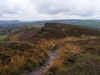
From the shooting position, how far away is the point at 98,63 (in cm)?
1070

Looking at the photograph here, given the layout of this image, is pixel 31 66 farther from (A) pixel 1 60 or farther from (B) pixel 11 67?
(A) pixel 1 60

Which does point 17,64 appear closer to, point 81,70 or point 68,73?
point 68,73

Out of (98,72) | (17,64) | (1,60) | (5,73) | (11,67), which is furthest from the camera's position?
(1,60)

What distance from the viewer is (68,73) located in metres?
9.23

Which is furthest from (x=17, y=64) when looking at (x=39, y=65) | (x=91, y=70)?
(x=91, y=70)

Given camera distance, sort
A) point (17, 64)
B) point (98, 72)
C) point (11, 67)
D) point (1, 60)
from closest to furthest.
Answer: point (98, 72) → point (11, 67) → point (17, 64) → point (1, 60)

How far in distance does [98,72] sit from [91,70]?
57 cm

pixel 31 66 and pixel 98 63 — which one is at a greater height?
pixel 98 63

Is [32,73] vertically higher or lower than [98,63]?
lower

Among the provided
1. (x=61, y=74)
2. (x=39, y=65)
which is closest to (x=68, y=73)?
(x=61, y=74)

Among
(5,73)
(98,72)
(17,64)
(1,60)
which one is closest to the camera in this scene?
(98,72)

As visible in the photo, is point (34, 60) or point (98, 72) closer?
point (98, 72)

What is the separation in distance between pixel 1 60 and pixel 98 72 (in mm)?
10465

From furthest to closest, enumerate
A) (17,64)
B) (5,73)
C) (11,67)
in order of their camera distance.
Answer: (17,64), (11,67), (5,73)
